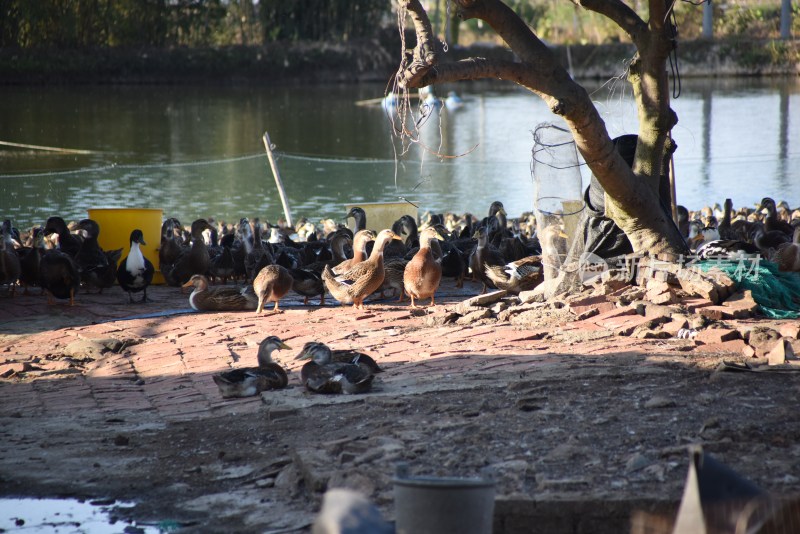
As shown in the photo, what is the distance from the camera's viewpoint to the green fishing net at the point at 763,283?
7797mm

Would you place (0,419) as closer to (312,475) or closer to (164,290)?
(312,475)

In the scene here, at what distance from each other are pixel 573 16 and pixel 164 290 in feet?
206

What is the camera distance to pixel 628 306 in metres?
7.88

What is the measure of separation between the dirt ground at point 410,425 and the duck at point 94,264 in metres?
2.75

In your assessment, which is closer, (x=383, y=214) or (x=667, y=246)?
(x=667, y=246)

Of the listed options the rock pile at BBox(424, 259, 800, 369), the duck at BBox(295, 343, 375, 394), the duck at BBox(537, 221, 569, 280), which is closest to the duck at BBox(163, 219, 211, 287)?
the rock pile at BBox(424, 259, 800, 369)

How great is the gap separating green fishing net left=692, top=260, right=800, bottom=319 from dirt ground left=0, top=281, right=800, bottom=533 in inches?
49.4

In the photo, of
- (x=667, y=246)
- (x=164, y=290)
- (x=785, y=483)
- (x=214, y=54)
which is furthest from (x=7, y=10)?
(x=785, y=483)

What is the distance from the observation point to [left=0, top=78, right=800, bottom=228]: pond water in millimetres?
21094

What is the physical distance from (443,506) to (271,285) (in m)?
6.45

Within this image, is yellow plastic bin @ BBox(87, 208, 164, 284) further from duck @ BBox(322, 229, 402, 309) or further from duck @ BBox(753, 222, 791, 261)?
duck @ BBox(753, 222, 791, 261)

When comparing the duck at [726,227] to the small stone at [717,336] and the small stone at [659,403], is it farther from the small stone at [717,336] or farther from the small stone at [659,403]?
the small stone at [659,403]

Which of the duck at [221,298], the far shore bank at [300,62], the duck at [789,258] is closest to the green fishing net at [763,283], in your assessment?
the duck at [789,258]

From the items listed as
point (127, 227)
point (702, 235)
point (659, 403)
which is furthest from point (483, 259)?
point (659, 403)
